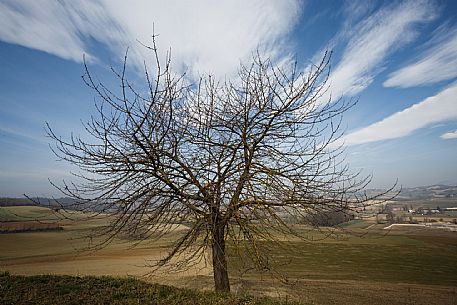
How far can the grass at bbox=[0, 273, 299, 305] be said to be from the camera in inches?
231

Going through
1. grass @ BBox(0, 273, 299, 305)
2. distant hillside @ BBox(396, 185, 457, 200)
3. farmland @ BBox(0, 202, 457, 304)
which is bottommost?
farmland @ BBox(0, 202, 457, 304)

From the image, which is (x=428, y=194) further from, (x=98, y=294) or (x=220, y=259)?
(x=98, y=294)

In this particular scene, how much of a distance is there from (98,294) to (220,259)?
3010 mm

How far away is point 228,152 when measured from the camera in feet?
26.2

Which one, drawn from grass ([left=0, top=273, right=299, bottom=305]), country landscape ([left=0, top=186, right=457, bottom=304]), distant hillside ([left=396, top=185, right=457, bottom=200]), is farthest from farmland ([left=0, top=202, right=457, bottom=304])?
distant hillside ([left=396, top=185, right=457, bottom=200])

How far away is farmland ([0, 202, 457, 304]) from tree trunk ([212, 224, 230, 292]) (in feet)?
0.97

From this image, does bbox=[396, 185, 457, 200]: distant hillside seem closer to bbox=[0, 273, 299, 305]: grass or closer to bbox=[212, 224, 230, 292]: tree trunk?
bbox=[212, 224, 230, 292]: tree trunk

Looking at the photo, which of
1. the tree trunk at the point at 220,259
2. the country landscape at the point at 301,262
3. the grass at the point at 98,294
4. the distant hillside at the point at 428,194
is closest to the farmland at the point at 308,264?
the country landscape at the point at 301,262

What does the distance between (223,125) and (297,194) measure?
2704mm

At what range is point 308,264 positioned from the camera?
34.1 metres

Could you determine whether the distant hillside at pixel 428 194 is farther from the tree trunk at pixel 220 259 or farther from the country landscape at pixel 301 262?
the tree trunk at pixel 220 259

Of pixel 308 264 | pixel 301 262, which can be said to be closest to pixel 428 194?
pixel 301 262

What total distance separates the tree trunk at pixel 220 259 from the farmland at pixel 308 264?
294 mm

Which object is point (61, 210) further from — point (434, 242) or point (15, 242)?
point (434, 242)
